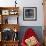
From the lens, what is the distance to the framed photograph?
5703 mm

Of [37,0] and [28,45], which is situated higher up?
[37,0]

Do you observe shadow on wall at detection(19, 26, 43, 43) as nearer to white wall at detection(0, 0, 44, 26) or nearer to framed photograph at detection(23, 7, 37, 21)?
white wall at detection(0, 0, 44, 26)

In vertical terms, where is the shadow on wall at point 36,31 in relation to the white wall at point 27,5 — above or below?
below

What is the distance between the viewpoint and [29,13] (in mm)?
5734

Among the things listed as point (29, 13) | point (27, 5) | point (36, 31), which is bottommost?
point (36, 31)

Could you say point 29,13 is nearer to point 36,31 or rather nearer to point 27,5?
point 27,5

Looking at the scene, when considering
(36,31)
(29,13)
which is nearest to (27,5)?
(29,13)

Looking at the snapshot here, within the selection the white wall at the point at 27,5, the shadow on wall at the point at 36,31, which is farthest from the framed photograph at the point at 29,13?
the shadow on wall at the point at 36,31

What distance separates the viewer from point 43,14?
218 inches

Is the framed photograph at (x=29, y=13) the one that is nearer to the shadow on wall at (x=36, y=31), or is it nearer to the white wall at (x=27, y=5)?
the white wall at (x=27, y=5)

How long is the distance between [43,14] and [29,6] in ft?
2.04

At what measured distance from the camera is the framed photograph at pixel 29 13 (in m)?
5.70

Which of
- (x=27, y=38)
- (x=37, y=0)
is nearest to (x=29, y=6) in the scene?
(x=37, y=0)

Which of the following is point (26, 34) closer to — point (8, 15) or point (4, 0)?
point (8, 15)
